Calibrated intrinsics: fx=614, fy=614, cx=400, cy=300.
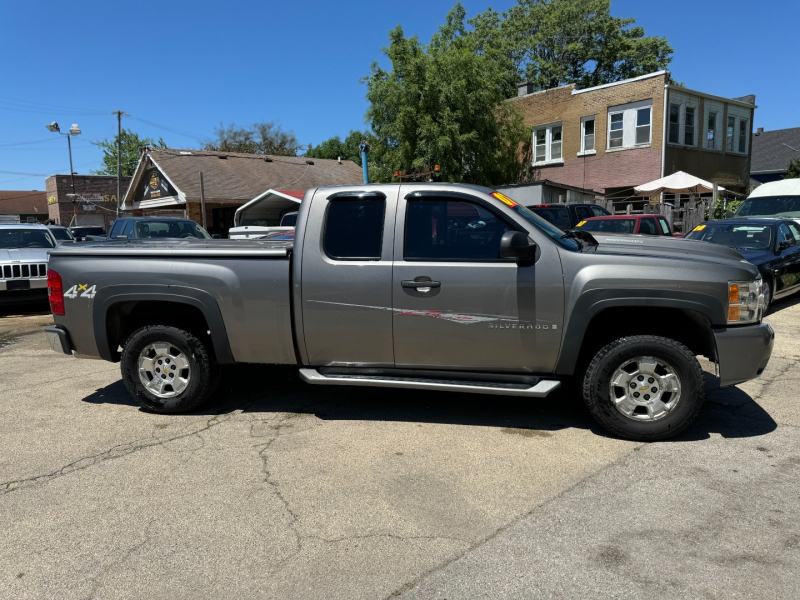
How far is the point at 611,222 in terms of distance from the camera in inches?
579

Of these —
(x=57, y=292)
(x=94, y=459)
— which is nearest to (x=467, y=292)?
(x=94, y=459)

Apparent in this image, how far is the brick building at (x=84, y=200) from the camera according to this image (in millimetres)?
49125

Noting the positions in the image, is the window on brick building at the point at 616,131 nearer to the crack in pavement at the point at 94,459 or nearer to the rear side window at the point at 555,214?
the rear side window at the point at 555,214

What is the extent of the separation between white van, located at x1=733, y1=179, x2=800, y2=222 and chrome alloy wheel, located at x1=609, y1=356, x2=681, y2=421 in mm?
10977

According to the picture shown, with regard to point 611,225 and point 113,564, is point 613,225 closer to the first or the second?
point 611,225

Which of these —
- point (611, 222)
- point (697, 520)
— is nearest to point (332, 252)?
point (697, 520)

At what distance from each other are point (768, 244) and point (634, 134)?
18884mm

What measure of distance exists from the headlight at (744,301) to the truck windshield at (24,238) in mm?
12158

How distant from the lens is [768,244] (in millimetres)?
10031

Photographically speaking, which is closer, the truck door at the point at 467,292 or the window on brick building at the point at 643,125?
the truck door at the point at 467,292

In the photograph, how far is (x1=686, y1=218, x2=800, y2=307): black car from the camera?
9570mm

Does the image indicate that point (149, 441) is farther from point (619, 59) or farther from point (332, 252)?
point (619, 59)

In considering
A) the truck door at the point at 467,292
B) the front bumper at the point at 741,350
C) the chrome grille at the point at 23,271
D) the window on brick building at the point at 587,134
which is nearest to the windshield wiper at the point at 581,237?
the truck door at the point at 467,292

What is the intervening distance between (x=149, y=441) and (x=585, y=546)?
3.37 m
